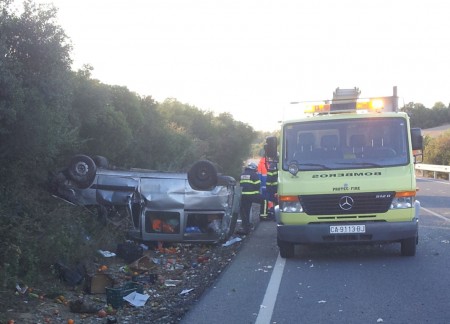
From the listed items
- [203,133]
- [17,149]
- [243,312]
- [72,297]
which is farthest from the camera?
[203,133]

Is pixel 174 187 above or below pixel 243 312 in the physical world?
above

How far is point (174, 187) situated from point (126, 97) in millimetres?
8586

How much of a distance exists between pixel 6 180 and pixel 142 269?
2.54 metres

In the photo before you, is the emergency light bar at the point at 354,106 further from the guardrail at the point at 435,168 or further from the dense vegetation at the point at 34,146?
the guardrail at the point at 435,168

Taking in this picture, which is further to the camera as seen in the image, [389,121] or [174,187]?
[174,187]

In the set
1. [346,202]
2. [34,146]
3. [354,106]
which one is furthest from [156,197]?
[354,106]

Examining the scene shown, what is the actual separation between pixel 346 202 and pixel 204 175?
2.78m

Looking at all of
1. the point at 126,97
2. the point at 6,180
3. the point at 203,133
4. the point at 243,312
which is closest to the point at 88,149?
the point at 126,97

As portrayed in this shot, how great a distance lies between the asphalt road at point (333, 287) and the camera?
682 cm

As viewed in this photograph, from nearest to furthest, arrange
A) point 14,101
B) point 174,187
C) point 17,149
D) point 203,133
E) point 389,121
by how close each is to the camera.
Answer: point 14,101 < point 17,149 < point 389,121 < point 174,187 < point 203,133

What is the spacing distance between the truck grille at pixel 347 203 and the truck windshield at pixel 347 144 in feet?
1.90

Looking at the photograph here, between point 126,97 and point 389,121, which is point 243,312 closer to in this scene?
point 389,121

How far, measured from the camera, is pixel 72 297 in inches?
321

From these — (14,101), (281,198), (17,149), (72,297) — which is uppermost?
(14,101)
